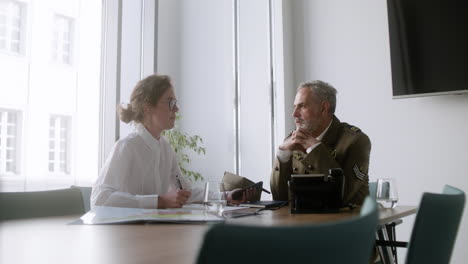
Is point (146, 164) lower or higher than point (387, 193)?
higher

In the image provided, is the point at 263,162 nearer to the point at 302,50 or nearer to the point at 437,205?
the point at 302,50

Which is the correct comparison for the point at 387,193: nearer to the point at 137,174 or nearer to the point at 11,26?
the point at 137,174

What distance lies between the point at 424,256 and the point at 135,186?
1418mm

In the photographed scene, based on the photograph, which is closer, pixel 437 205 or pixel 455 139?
pixel 437 205

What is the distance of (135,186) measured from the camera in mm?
2283

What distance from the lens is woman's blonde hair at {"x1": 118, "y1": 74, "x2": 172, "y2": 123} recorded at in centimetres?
264

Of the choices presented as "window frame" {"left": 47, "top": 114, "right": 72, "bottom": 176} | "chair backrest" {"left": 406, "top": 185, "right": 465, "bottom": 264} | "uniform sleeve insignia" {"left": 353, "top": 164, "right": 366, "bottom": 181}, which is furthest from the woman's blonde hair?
"chair backrest" {"left": 406, "top": 185, "right": 465, "bottom": 264}

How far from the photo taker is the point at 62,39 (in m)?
4.00

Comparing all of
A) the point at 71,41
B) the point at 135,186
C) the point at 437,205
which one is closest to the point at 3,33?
the point at 71,41

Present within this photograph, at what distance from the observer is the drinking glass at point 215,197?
1.56 m

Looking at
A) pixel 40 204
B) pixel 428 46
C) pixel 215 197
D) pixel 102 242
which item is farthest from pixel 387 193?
pixel 428 46

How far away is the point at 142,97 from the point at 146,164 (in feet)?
1.54

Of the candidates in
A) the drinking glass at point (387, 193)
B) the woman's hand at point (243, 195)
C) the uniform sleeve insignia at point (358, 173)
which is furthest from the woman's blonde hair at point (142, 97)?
the drinking glass at point (387, 193)

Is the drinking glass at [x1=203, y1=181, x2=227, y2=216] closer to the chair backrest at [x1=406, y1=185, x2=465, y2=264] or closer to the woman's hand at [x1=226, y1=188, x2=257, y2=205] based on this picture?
the woman's hand at [x1=226, y1=188, x2=257, y2=205]
